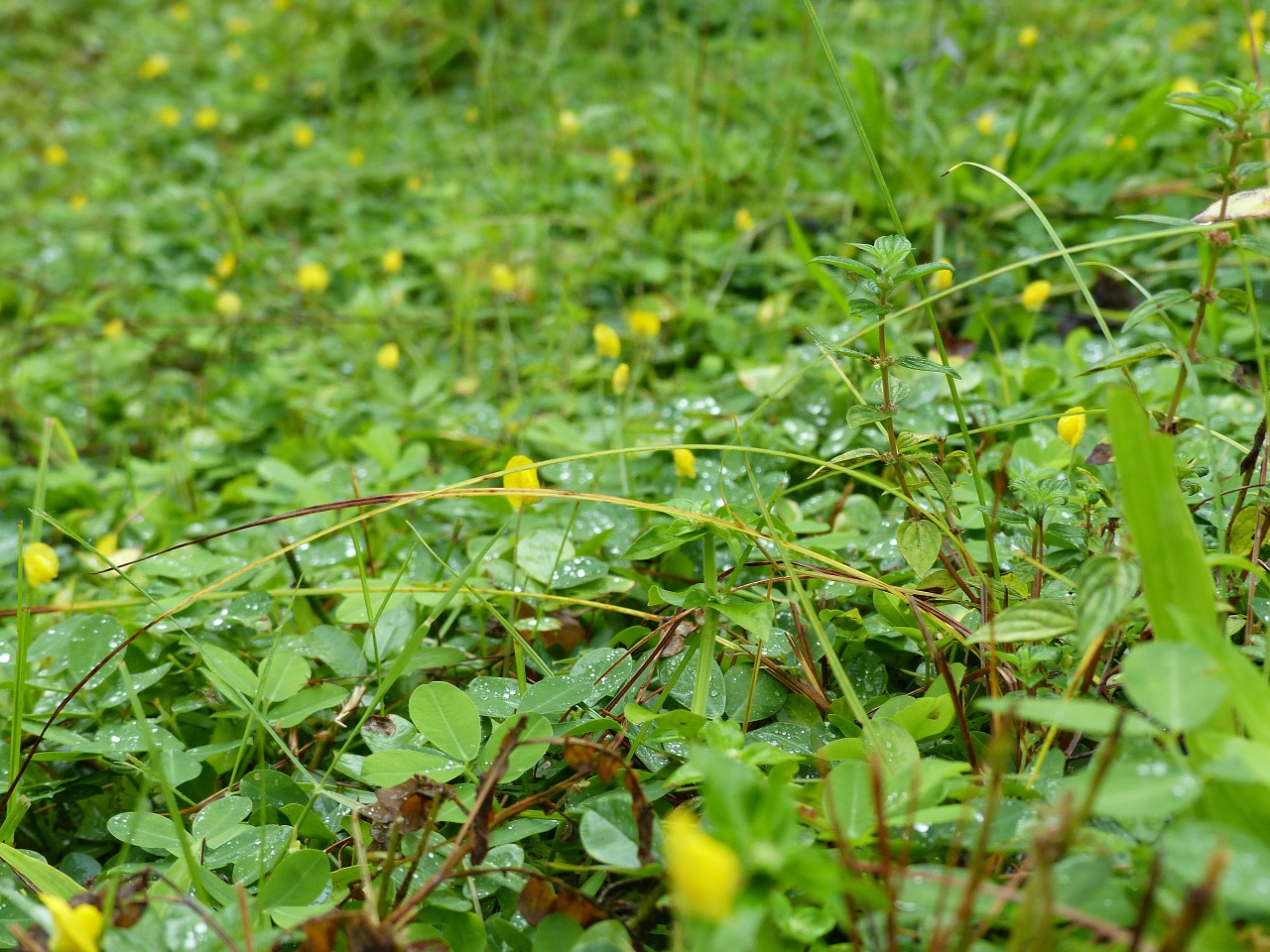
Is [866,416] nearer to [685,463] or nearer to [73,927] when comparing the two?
[685,463]

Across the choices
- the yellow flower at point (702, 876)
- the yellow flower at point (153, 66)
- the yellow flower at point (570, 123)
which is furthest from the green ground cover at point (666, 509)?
the yellow flower at point (153, 66)

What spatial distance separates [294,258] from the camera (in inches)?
112

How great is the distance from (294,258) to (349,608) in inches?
76.3

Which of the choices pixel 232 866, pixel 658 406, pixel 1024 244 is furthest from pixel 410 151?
pixel 232 866

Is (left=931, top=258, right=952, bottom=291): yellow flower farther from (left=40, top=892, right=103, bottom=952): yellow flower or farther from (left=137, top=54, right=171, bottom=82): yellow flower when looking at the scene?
(left=137, top=54, right=171, bottom=82): yellow flower

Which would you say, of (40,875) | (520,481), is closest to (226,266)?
(520,481)

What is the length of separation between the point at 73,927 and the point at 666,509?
62 centimetres

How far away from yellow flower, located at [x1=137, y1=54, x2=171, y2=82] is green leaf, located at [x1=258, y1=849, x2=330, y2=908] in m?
4.15

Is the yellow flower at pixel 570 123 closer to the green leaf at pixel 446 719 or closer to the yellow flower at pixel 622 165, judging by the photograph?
the yellow flower at pixel 622 165

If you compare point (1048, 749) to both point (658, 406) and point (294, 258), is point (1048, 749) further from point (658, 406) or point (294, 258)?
point (294, 258)

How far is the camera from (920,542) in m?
0.97

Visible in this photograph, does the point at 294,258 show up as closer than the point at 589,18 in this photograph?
Yes

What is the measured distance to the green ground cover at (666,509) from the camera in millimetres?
705

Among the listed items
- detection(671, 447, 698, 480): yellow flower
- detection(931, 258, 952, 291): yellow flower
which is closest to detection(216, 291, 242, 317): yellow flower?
detection(671, 447, 698, 480): yellow flower
